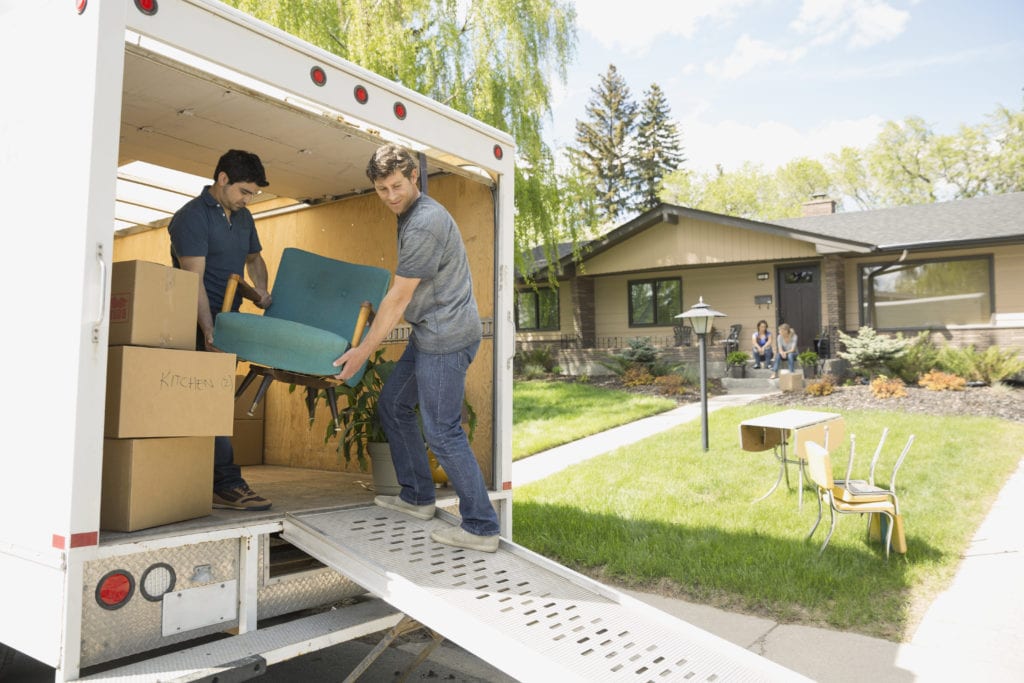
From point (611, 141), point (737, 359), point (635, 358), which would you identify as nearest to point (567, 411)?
point (635, 358)

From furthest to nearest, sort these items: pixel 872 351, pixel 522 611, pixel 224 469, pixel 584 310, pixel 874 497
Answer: pixel 584 310, pixel 872 351, pixel 874 497, pixel 224 469, pixel 522 611

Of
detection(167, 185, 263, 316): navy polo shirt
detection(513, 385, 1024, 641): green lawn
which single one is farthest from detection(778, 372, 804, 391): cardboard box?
detection(167, 185, 263, 316): navy polo shirt

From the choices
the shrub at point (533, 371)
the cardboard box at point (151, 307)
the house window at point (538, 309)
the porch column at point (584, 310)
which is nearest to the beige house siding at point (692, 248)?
the porch column at point (584, 310)

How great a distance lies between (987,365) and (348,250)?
12797 millimetres

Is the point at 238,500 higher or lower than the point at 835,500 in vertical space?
higher

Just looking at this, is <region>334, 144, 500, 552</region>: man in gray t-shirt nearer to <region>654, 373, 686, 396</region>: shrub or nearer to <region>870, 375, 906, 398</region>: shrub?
<region>870, 375, 906, 398</region>: shrub

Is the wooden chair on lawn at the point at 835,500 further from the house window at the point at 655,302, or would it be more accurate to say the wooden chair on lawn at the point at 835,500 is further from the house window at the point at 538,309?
the house window at the point at 538,309

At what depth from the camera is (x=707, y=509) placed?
6.41 metres

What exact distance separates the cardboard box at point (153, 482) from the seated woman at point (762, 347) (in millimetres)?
15121

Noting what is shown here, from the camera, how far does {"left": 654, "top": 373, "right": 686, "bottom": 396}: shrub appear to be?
583 inches

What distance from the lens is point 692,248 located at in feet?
60.5

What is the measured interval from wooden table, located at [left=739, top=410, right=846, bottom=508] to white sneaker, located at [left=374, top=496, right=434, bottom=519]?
3.81 meters

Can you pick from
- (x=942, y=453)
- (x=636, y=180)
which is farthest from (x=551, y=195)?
(x=636, y=180)

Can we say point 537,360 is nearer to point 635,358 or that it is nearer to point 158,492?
point 635,358
